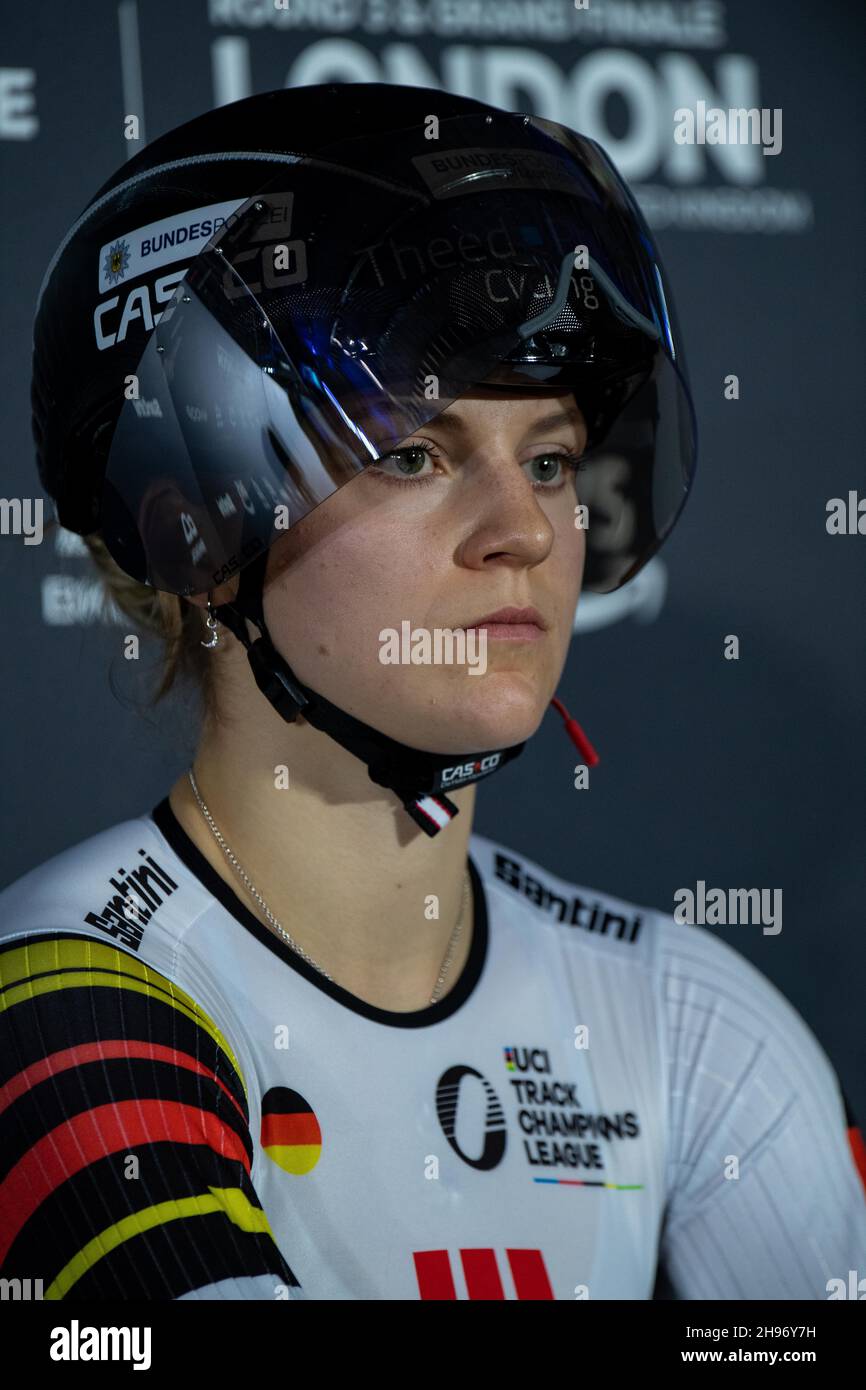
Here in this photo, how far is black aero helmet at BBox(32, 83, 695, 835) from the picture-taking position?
1.12 meters

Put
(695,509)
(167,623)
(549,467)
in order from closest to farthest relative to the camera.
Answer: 1. (549,467)
2. (167,623)
3. (695,509)

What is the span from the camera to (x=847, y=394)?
2096mm

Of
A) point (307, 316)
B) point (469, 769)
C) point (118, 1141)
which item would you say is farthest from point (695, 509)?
point (118, 1141)

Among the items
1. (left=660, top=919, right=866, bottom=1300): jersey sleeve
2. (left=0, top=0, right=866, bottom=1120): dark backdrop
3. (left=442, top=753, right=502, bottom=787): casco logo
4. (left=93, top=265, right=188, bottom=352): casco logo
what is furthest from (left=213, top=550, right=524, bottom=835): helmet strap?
(left=0, top=0, right=866, bottom=1120): dark backdrop

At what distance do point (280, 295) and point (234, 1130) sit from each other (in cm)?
63

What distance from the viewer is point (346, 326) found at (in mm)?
1120

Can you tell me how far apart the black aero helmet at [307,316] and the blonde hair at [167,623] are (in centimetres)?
10

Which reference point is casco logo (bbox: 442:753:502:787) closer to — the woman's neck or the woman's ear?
the woman's neck

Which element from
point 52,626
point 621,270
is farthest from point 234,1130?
point 52,626

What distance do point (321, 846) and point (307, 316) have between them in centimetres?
44

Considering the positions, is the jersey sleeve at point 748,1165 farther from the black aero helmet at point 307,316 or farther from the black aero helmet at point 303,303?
the black aero helmet at point 303,303

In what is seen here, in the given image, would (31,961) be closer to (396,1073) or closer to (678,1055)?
(396,1073)

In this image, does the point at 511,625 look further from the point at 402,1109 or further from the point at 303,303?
the point at 402,1109

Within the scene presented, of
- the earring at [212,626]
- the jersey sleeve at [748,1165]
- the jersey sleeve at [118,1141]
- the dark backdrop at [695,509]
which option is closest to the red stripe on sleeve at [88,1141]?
the jersey sleeve at [118,1141]
